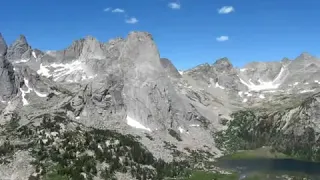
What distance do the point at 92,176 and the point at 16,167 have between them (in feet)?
113

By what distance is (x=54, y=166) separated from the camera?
634 feet

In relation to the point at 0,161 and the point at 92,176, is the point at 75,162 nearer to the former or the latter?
the point at 92,176

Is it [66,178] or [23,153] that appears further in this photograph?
[23,153]

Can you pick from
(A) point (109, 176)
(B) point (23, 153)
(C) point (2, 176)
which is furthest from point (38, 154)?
(A) point (109, 176)

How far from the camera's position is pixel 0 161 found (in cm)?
19438

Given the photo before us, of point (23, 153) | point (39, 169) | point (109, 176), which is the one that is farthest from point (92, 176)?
point (23, 153)

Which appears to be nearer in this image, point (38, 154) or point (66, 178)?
point (66, 178)

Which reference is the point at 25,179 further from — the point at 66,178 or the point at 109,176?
the point at 109,176

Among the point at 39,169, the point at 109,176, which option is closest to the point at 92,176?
the point at 109,176

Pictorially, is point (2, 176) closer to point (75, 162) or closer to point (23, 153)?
point (23, 153)

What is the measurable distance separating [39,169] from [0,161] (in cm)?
2072

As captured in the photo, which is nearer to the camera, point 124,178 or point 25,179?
point 25,179

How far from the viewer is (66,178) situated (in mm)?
183250

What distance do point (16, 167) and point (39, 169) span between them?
11.2 meters
